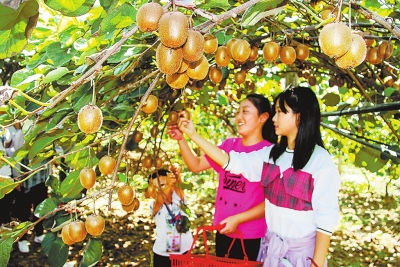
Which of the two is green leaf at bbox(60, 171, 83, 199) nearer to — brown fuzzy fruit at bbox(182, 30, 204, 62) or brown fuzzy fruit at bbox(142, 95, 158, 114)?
brown fuzzy fruit at bbox(142, 95, 158, 114)

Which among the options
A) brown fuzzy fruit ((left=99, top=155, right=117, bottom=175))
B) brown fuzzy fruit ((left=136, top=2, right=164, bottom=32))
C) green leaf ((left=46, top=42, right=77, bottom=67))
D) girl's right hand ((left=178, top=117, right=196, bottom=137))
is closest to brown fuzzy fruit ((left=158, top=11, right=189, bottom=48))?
brown fuzzy fruit ((left=136, top=2, right=164, bottom=32))

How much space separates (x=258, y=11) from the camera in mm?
958

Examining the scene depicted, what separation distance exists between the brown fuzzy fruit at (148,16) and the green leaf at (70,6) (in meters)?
0.17

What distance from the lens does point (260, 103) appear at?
2.84m

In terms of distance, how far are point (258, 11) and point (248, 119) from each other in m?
1.85

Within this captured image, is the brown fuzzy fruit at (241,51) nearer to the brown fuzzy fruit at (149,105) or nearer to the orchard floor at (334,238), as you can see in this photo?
the brown fuzzy fruit at (149,105)

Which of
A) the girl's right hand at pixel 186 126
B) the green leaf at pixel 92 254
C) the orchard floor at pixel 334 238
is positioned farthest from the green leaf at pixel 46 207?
the orchard floor at pixel 334 238

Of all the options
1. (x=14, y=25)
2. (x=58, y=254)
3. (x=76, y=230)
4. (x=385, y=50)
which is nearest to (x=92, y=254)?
(x=58, y=254)

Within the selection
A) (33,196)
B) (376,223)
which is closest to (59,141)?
(33,196)

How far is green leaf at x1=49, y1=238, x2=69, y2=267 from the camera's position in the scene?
1.68 meters

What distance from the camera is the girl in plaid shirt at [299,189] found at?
2021mm

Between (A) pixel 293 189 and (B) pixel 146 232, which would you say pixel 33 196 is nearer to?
(B) pixel 146 232

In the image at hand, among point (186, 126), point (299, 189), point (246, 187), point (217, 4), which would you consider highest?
point (217, 4)

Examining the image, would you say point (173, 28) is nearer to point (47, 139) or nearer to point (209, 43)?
point (209, 43)
